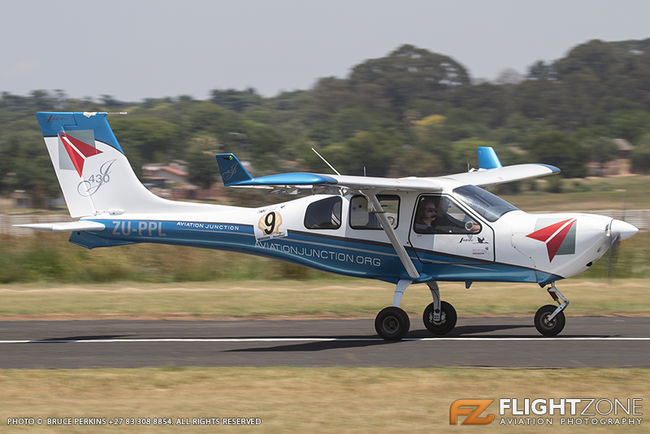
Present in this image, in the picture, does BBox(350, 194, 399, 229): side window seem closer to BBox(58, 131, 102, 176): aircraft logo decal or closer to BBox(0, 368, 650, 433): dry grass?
BBox(0, 368, 650, 433): dry grass

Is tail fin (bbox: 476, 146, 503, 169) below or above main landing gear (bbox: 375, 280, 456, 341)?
above

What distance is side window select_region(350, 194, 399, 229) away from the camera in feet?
38.9

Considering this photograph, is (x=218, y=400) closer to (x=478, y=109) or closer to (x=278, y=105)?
(x=478, y=109)

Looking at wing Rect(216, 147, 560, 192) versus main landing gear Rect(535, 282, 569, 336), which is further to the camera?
main landing gear Rect(535, 282, 569, 336)

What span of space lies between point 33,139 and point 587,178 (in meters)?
45.6

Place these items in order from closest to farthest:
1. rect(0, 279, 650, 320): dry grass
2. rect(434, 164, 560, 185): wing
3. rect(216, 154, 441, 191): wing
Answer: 1. rect(216, 154, 441, 191): wing
2. rect(434, 164, 560, 185): wing
3. rect(0, 279, 650, 320): dry grass

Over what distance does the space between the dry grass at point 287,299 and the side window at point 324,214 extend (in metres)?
3.04

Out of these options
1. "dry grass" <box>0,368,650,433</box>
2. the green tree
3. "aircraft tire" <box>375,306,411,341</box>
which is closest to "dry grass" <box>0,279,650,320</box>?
"aircraft tire" <box>375,306,411,341</box>

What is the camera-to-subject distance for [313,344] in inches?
469

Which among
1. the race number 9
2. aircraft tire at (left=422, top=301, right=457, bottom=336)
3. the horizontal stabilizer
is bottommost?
aircraft tire at (left=422, top=301, right=457, bottom=336)

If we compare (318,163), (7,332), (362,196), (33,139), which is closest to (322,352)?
(362,196)

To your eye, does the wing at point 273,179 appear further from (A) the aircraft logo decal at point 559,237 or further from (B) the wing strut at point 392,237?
(A) the aircraft logo decal at point 559,237

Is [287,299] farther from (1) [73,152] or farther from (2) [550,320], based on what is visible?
(2) [550,320]

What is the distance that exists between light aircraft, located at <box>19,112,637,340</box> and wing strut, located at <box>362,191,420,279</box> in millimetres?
16
